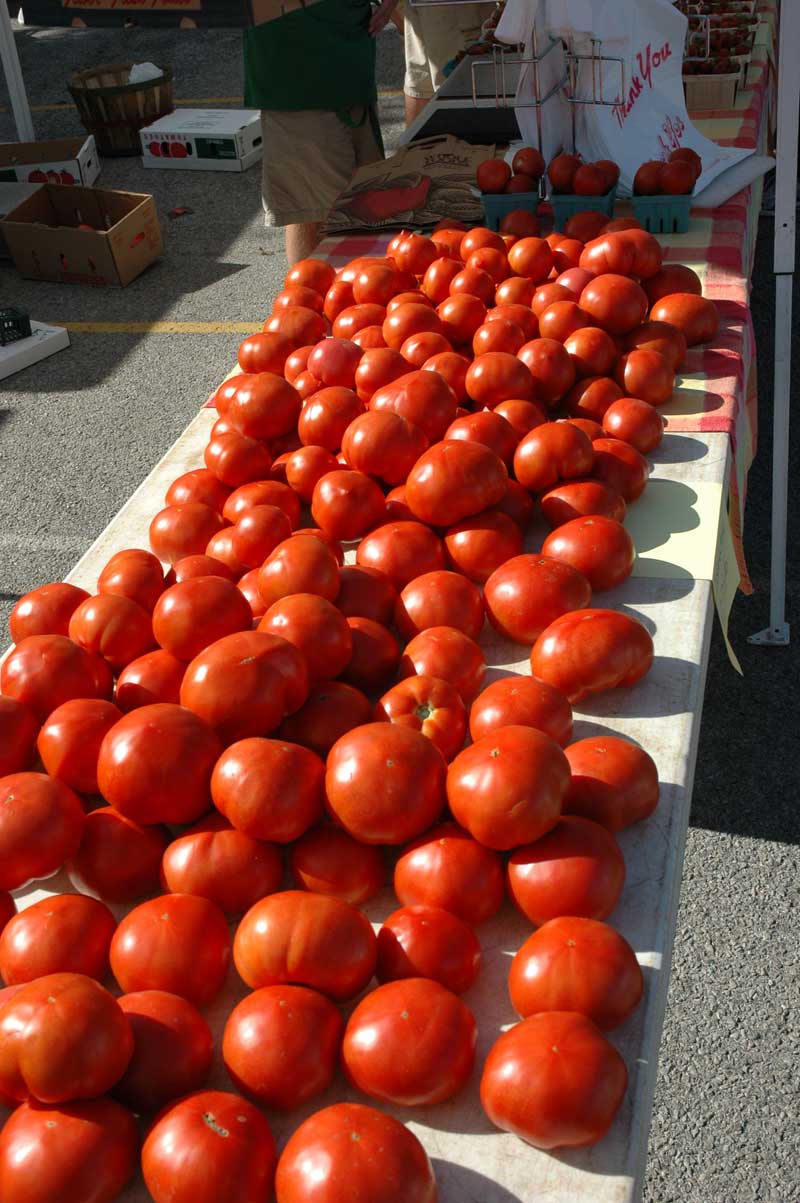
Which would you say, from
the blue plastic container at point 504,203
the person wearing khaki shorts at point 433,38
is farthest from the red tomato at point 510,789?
the person wearing khaki shorts at point 433,38

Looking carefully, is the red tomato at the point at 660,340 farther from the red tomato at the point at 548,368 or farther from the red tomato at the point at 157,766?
the red tomato at the point at 157,766

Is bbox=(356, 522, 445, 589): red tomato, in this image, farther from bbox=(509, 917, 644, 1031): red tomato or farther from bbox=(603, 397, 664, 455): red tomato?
bbox=(509, 917, 644, 1031): red tomato

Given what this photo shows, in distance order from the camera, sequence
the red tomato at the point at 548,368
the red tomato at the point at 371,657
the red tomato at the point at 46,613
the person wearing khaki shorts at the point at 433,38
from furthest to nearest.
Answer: the person wearing khaki shorts at the point at 433,38 < the red tomato at the point at 548,368 < the red tomato at the point at 46,613 < the red tomato at the point at 371,657

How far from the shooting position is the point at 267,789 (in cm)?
147

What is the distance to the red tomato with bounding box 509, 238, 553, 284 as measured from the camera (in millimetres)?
2986

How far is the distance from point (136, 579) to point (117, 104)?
7.28 meters

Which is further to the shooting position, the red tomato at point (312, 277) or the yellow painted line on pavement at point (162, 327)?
the yellow painted line on pavement at point (162, 327)

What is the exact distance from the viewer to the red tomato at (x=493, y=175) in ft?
11.5

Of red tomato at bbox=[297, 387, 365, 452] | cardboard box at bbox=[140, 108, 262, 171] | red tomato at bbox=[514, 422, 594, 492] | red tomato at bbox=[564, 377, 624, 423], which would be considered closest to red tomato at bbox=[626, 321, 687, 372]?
red tomato at bbox=[564, 377, 624, 423]

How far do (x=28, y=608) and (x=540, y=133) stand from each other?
2.57 metres

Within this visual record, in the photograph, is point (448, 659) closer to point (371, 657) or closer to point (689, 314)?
point (371, 657)

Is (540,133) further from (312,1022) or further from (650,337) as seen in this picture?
(312,1022)

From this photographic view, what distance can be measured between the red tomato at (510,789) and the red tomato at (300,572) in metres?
0.50

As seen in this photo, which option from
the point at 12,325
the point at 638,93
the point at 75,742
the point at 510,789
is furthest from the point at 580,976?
the point at 12,325
